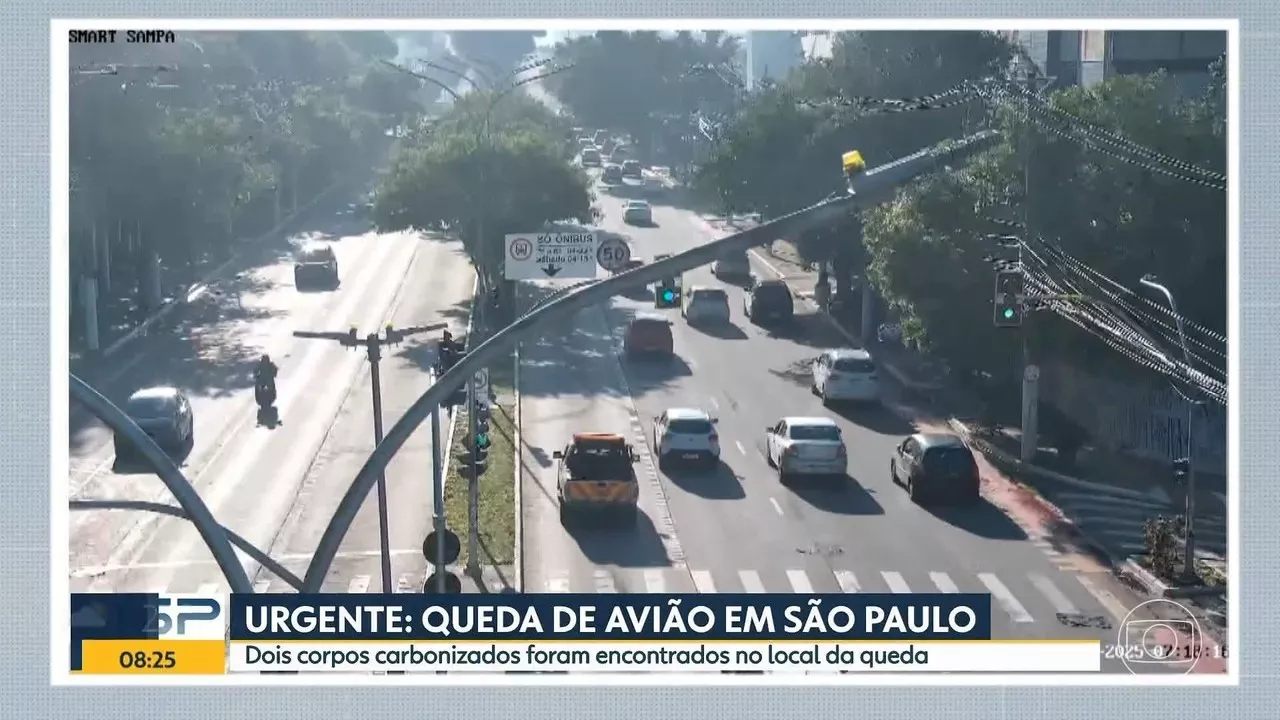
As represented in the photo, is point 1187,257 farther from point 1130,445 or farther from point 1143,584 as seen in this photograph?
point 1143,584

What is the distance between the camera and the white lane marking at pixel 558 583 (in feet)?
95.8

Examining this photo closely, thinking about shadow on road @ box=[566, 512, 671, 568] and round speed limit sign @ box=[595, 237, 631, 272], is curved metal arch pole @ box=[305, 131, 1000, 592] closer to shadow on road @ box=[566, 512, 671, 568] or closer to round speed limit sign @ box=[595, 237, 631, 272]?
round speed limit sign @ box=[595, 237, 631, 272]

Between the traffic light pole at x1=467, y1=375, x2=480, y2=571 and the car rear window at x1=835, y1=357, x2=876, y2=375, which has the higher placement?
the car rear window at x1=835, y1=357, x2=876, y2=375

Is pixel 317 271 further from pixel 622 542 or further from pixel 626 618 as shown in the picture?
pixel 626 618

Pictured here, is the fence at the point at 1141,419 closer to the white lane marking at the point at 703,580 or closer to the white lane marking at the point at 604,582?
the white lane marking at the point at 703,580

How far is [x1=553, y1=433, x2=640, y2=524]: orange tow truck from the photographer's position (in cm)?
3275

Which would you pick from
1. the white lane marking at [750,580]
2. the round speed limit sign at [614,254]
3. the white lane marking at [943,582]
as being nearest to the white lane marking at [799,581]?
the white lane marking at [750,580]

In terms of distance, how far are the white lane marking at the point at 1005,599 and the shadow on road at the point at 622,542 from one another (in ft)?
16.8

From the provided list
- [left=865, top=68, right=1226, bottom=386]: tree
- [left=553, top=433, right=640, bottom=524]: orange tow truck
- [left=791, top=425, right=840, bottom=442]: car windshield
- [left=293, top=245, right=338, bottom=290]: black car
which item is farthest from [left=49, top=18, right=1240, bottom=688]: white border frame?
[left=293, top=245, right=338, bottom=290]: black car

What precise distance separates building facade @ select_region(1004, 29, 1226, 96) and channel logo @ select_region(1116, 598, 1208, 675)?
41.3 feet

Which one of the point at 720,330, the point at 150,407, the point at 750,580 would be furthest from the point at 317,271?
the point at 750,580

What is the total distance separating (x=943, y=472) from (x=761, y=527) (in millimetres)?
3574

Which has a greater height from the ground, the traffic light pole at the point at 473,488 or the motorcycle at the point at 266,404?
the motorcycle at the point at 266,404

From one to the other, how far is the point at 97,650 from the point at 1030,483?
19.1 m
